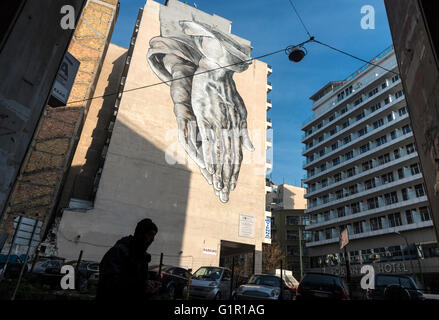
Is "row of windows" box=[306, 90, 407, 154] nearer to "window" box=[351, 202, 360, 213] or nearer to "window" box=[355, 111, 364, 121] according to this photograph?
"window" box=[355, 111, 364, 121]

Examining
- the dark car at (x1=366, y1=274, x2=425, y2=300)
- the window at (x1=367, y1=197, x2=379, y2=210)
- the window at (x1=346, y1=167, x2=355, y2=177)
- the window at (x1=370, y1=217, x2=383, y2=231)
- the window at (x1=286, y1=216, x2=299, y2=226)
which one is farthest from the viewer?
the window at (x1=286, y1=216, x2=299, y2=226)

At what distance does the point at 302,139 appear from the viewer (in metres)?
63.4

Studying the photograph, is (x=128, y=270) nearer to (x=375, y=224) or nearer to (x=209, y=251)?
(x=209, y=251)

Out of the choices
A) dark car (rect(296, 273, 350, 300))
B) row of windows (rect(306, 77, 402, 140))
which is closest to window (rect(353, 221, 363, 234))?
row of windows (rect(306, 77, 402, 140))

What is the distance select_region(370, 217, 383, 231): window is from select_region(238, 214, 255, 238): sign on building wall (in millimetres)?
20726

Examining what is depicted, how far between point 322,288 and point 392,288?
1970 millimetres

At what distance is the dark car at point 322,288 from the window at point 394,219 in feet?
117

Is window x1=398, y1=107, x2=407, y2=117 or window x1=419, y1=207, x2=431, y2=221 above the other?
window x1=398, y1=107, x2=407, y2=117

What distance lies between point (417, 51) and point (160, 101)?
2956 centimetres

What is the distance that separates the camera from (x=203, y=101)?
33438 millimetres

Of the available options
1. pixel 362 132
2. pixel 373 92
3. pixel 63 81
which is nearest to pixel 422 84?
pixel 63 81

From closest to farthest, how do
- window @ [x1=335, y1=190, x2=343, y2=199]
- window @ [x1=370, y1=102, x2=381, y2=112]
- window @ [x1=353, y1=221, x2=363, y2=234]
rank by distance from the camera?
window @ [x1=353, y1=221, x2=363, y2=234], window @ [x1=370, y1=102, x2=381, y2=112], window @ [x1=335, y1=190, x2=343, y2=199]

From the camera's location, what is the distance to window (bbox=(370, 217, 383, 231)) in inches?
1641

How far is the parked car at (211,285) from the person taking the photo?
1164 centimetres
